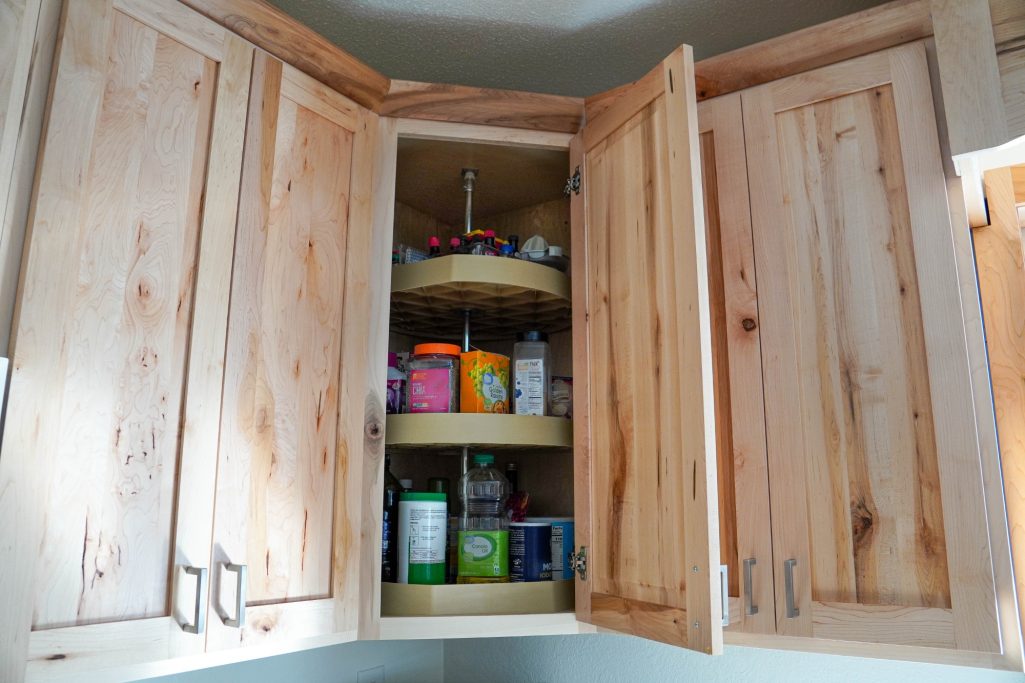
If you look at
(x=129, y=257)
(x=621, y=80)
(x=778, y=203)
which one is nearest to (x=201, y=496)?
(x=129, y=257)

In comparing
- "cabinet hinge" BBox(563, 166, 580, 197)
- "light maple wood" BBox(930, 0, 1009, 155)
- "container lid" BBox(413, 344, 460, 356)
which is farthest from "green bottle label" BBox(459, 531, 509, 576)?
"light maple wood" BBox(930, 0, 1009, 155)

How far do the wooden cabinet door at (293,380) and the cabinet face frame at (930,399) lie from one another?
0.70 metres

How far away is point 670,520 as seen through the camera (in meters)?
1.13

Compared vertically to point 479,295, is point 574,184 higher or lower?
higher

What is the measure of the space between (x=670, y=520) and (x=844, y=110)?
2.41ft

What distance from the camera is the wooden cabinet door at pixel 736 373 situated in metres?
1.22

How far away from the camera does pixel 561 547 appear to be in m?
1.47

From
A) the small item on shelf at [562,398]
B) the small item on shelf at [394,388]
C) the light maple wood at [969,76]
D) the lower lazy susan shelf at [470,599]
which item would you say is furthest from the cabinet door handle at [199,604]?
the light maple wood at [969,76]

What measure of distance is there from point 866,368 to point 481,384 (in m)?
0.67

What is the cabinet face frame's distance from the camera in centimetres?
106

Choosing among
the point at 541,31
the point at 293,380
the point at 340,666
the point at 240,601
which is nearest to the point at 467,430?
the point at 293,380

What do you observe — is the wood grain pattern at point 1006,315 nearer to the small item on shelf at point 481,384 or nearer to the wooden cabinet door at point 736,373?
the wooden cabinet door at point 736,373

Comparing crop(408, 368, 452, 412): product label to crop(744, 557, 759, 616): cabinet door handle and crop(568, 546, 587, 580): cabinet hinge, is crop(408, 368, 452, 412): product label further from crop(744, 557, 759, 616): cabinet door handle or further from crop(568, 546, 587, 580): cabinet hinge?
crop(744, 557, 759, 616): cabinet door handle

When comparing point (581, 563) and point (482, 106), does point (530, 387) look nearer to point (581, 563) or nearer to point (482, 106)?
point (581, 563)
